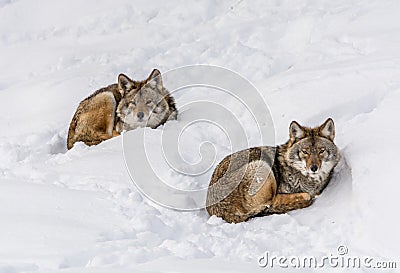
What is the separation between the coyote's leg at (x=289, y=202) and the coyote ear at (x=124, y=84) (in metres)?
3.45

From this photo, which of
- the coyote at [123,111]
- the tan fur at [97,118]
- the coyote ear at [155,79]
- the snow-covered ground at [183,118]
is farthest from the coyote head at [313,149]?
the tan fur at [97,118]

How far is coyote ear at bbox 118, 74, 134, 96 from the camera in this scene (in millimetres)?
10398

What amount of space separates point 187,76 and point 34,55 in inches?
140

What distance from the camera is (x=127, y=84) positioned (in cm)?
1045

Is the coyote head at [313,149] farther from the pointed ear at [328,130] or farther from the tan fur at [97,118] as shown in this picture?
the tan fur at [97,118]

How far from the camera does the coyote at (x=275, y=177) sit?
792 centimetres

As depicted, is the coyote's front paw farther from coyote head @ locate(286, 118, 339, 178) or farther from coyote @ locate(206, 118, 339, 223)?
coyote head @ locate(286, 118, 339, 178)

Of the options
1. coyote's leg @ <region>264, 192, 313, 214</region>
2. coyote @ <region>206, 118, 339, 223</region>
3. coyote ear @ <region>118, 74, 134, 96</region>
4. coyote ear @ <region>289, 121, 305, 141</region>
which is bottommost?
coyote's leg @ <region>264, 192, 313, 214</region>

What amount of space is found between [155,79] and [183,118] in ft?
2.48

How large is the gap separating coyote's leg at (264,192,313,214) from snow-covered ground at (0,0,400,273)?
0.21 meters

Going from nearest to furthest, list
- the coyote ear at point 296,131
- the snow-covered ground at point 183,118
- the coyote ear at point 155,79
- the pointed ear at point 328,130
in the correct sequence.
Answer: the snow-covered ground at point 183,118
the pointed ear at point 328,130
the coyote ear at point 296,131
the coyote ear at point 155,79

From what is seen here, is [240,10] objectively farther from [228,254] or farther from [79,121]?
[228,254]

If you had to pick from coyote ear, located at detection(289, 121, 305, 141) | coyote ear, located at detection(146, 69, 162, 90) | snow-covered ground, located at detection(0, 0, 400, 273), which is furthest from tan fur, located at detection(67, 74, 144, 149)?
coyote ear, located at detection(289, 121, 305, 141)

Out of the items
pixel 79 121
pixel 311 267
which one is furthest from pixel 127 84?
pixel 311 267
